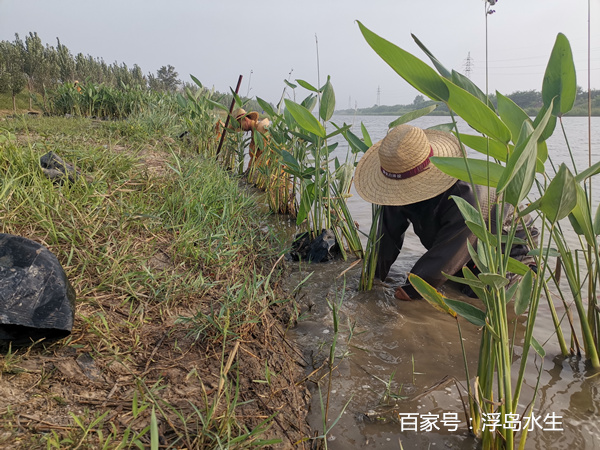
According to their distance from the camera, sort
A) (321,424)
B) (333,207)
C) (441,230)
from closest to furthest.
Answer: (321,424) < (441,230) < (333,207)

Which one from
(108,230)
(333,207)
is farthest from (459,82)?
(333,207)

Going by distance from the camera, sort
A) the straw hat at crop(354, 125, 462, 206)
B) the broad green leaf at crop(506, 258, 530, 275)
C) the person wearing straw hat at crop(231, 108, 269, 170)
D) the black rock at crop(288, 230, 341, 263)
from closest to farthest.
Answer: the broad green leaf at crop(506, 258, 530, 275) → the straw hat at crop(354, 125, 462, 206) → the black rock at crop(288, 230, 341, 263) → the person wearing straw hat at crop(231, 108, 269, 170)

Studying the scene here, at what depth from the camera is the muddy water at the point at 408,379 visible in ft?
4.54

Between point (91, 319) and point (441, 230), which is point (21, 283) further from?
point (441, 230)

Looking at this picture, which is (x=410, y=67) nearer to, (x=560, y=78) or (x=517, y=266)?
(x=560, y=78)

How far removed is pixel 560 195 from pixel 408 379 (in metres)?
0.95

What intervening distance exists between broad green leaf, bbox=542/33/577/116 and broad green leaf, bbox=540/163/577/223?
34 cm

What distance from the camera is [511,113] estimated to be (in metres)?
1.15

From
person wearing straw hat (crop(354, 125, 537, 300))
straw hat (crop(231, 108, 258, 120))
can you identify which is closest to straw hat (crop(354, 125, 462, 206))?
person wearing straw hat (crop(354, 125, 537, 300))

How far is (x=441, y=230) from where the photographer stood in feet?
7.38

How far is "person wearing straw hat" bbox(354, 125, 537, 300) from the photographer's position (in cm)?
199

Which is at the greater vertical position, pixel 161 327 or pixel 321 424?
pixel 161 327

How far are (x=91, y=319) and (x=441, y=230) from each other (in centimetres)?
164

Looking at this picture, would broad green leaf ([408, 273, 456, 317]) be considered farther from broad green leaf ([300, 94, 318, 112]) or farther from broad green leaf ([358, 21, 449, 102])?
broad green leaf ([300, 94, 318, 112])
